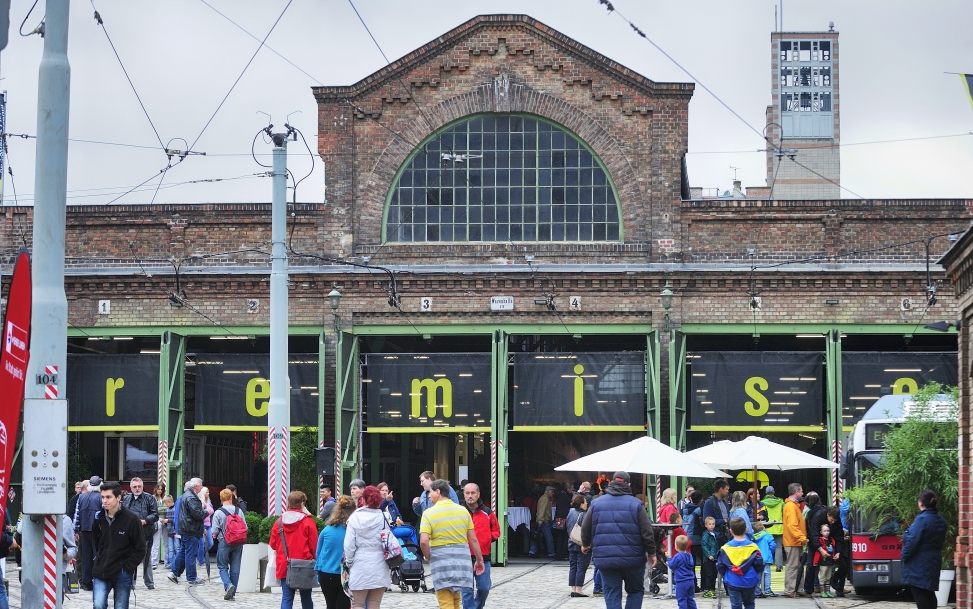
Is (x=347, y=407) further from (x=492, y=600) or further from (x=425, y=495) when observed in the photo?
(x=492, y=600)

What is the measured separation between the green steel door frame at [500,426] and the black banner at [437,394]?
0.34 m

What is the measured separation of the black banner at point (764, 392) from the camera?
29.3 metres

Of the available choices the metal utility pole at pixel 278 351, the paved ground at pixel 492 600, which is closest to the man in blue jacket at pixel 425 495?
the paved ground at pixel 492 600

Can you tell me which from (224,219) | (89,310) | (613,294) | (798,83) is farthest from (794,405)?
(798,83)

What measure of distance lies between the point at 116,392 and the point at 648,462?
15229 millimetres

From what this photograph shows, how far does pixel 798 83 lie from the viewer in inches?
3898

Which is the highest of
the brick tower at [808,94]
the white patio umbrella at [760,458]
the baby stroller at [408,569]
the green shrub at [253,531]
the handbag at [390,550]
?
the brick tower at [808,94]

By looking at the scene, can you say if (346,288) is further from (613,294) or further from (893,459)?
(893,459)

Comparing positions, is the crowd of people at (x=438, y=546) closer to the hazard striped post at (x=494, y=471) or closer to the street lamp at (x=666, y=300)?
Result: the hazard striped post at (x=494, y=471)

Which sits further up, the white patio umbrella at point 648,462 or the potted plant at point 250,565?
the white patio umbrella at point 648,462

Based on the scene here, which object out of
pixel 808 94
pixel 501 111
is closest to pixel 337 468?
pixel 501 111

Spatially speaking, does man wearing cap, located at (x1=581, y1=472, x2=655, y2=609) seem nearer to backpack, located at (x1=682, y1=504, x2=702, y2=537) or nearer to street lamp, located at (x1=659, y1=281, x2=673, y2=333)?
backpack, located at (x1=682, y1=504, x2=702, y2=537)

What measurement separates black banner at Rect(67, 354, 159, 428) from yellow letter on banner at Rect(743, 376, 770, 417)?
1334cm

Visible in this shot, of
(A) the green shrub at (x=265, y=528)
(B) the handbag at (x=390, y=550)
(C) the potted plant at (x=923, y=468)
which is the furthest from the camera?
(A) the green shrub at (x=265, y=528)
